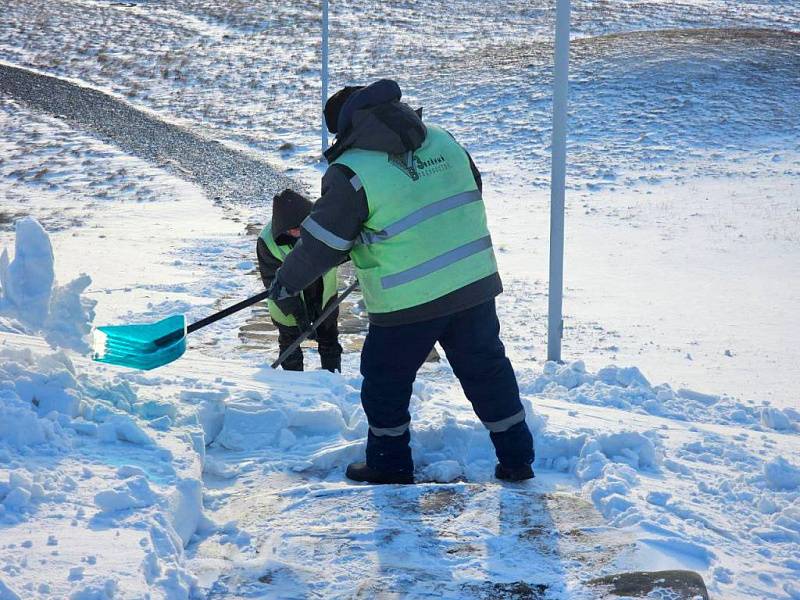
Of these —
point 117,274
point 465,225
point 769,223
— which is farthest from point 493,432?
point 769,223

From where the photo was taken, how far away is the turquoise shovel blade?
4.51 metres

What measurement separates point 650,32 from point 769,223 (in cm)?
1643

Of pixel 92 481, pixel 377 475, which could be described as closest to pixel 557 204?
pixel 377 475

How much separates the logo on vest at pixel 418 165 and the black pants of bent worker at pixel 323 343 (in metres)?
2.31

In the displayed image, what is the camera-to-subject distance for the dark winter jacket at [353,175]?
365 cm

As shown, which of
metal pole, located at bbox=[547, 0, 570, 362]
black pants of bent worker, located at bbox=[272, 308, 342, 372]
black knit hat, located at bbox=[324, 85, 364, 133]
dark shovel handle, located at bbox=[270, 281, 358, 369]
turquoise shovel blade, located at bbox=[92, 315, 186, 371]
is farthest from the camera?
metal pole, located at bbox=[547, 0, 570, 362]

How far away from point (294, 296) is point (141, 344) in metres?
1.18

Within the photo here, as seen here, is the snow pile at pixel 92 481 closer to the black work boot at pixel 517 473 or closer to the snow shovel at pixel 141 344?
the snow shovel at pixel 141 344

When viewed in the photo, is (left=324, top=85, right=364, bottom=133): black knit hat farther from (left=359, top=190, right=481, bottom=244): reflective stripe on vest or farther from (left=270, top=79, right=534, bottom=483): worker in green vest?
(left=359, top=190, right=481, bottom=244): reflective stripe on vest

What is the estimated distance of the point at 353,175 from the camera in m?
3.65

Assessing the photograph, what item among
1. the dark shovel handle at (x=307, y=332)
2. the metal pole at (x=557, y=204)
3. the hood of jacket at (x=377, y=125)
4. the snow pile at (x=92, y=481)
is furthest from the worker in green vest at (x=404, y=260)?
the metal pole at (x=557, y=204)

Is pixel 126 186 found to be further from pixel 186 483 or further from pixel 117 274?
pixel 186 483

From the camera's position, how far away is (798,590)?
10.7 ft

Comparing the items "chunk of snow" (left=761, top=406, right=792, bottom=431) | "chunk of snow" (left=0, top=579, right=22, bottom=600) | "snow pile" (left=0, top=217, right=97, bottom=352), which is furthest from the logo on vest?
"chunk of snow" (left=761, top=406, right=792, bottom=431)
